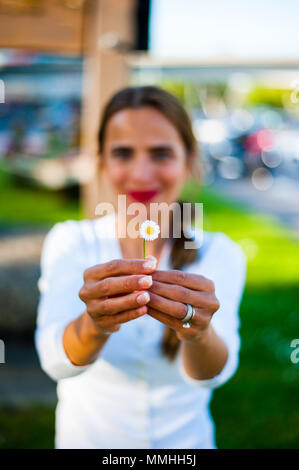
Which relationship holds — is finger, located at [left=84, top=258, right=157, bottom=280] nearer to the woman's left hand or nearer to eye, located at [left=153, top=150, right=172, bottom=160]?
the woman's left hand

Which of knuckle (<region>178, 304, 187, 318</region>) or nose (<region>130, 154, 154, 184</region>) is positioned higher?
nose (<region>130, 154, 154, 184</region>)

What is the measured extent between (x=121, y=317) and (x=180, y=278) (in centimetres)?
9

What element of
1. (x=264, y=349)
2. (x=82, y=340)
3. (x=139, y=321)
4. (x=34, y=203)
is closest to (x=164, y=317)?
(x=82, y=340)

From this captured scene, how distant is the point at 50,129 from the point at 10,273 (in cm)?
71

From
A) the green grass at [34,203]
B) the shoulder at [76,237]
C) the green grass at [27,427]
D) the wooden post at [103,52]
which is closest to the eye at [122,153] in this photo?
the shoulder at [76,237]

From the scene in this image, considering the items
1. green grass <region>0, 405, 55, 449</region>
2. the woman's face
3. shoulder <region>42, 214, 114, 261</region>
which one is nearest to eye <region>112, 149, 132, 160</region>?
the woman's face

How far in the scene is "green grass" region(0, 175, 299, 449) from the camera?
6.22ft

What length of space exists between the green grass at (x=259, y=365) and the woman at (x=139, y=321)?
164 mm

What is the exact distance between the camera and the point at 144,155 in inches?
37.6

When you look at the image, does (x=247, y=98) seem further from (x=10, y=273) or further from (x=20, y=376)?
(x=20, y=376)

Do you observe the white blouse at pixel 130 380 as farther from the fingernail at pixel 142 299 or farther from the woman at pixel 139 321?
the fingernail at pixel 142 299

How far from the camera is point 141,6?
124 cm

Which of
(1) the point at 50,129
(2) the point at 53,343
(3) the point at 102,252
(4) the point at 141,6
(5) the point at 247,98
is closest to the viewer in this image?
(2) the point at 53,343

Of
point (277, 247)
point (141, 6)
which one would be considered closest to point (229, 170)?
point (277, 247)
